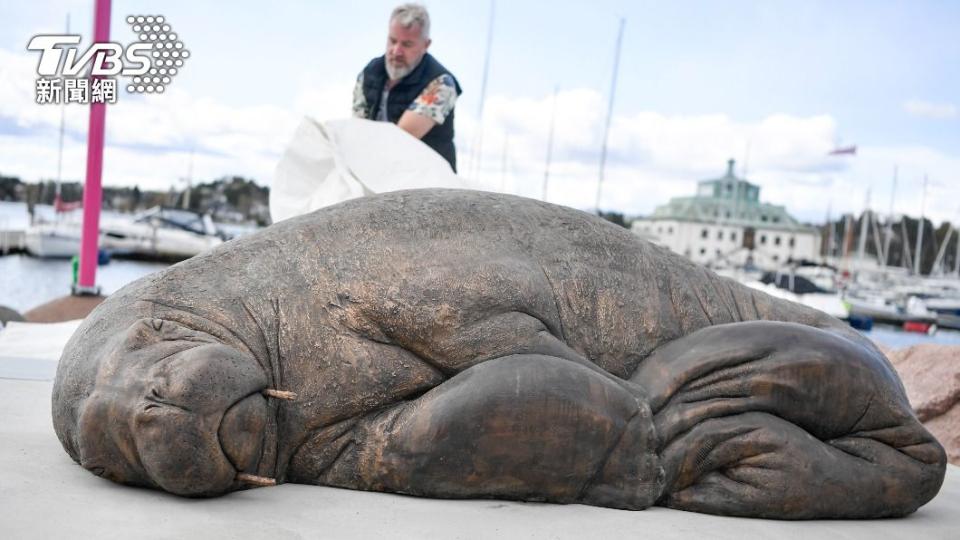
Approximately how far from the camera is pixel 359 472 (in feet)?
10.6

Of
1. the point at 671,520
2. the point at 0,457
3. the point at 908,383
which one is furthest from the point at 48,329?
the point at 908,383

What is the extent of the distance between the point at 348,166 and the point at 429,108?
697 millimetres

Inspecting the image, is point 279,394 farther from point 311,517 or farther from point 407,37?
point 407,37

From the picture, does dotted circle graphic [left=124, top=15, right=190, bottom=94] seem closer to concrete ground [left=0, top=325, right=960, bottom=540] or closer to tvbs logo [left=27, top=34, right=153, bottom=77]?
tvbs logo [left=27, top=34, right=153, bottom=77]

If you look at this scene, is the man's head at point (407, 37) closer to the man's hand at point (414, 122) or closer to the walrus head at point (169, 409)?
the man's hand at point (414, 122)

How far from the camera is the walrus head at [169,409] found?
2818mm

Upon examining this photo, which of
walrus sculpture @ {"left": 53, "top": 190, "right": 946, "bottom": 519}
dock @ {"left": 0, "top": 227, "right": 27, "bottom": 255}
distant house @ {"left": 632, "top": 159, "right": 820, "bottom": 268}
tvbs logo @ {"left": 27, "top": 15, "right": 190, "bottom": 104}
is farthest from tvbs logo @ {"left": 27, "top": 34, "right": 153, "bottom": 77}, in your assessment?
distant house @ {"left": 632, "top": 159, "right": 820, "bottom": 268}

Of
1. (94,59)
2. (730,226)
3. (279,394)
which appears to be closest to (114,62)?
(94,59)

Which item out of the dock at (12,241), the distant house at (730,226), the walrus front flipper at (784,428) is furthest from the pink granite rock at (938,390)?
the distant house at (730,226)

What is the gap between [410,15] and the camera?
5906 mm

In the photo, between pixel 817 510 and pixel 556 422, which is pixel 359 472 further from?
pixel 817 510

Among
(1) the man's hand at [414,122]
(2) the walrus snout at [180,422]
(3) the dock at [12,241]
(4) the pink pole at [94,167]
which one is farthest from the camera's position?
(3) the dock at [12,241]

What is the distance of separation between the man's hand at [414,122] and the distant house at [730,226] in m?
86.0

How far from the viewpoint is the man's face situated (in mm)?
5930
